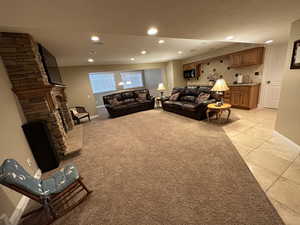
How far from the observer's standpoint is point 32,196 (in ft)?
4.46

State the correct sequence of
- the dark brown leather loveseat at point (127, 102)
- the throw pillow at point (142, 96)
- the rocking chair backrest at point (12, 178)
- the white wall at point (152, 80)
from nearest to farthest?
the rocking chair backrest at point (12, 178), the dark brown leather loveseat at point (127, 102), the throw pillow at point (142, 96), the white wall at point (152, 80)

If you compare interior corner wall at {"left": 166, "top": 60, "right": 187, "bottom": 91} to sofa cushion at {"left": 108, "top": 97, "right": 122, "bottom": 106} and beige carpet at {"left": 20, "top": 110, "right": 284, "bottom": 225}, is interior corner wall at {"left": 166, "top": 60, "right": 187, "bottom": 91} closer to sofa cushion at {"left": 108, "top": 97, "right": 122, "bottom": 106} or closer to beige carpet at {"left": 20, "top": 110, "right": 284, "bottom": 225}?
sofa cushion at {"left": 108, "top": 97, "right": 122, "bottom": 106}

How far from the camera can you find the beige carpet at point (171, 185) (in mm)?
1379

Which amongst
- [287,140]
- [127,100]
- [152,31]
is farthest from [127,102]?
[287,140]

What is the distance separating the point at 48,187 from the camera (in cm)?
158

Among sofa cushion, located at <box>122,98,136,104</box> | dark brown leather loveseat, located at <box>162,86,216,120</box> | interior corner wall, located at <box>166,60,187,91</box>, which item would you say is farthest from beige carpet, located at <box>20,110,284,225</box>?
interior corner wall, located at <box>166,60,187,91</box>

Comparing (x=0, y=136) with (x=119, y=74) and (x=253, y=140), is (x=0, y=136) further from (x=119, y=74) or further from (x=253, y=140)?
(x=119, y=74)

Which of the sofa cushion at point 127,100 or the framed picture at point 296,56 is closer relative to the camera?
the framed picture at point 296,56

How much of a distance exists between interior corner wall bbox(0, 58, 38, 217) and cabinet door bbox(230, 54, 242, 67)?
22.4 feet

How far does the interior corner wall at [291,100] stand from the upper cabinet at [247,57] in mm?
2524

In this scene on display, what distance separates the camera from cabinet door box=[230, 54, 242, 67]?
490cm

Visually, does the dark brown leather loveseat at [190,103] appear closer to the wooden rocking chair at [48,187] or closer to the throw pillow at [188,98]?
the throw pillow at [188,98]

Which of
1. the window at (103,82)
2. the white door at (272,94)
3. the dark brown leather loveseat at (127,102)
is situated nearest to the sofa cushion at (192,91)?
the dark brown leather loveseat at (127,102)

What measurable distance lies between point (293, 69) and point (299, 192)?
2.09 metres
